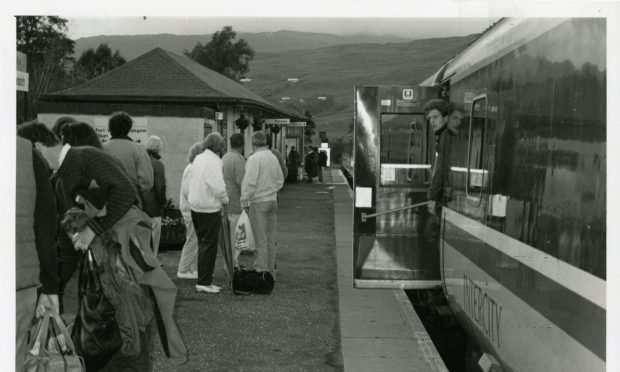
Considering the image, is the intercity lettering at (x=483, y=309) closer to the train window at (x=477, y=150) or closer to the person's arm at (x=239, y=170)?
the train window at (x=477, y=150)

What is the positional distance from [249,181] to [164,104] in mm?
10198

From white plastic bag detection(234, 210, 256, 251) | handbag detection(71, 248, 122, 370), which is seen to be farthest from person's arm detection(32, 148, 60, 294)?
white plastic bag detection(234, 210, 256, 251)

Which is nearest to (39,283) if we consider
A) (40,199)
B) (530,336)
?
(40,199)

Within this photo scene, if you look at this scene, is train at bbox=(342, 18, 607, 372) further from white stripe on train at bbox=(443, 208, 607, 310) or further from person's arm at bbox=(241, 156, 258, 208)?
person's arm at bbox=(241, 156, 258, 208)

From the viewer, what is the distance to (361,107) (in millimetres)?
7652

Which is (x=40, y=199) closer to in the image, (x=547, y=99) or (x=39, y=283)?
(x=39, y=283)

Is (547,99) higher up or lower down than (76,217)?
higher up

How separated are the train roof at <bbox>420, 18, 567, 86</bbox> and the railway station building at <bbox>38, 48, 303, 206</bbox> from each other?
756 centimetres

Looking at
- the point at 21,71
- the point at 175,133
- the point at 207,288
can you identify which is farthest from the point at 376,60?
the point at 175,133

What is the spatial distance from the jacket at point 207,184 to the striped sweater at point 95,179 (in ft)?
12.6

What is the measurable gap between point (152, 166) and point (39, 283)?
4875 millimetres

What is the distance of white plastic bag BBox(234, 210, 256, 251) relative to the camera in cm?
879

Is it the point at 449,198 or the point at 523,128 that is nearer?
the point at 523,128

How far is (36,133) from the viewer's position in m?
4.89
